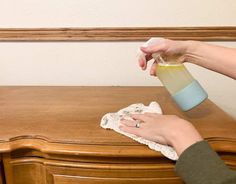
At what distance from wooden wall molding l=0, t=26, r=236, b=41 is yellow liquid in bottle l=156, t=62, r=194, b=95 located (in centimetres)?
31

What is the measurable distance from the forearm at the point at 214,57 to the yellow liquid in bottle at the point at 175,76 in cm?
8

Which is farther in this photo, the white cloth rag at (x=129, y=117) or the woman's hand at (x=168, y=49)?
the woman's hand at (x=168, y=49)

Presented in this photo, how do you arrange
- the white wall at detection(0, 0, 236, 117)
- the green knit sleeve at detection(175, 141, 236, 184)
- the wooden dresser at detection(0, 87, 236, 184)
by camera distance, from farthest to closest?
the white wall at detection(0, 0, 236, 117)
the wooden dresser at detection(0, 87, 236, 184)
the green knit sleeve at detection(175, 141, 236, 184)

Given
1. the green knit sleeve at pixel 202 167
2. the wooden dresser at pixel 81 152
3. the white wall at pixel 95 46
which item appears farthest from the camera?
the white wall at pixel 95 46

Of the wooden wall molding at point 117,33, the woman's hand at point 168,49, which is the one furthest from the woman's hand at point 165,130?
the wooden wall molding at point 117,33

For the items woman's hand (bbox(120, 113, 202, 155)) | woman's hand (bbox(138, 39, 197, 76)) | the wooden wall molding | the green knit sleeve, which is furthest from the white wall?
the green knit sleeve

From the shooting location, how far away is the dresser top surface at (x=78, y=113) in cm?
64

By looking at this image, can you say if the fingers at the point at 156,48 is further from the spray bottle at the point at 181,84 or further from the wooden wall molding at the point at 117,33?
the wooden wall molding at the point at 117,33

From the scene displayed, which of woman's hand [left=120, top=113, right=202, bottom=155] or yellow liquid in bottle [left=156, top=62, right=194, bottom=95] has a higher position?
yellow liquid in bottle [left=156, top=62, right=194, bottom=95]

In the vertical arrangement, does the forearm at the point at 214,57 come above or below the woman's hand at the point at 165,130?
above

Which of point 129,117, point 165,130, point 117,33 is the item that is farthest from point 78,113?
point 117,33

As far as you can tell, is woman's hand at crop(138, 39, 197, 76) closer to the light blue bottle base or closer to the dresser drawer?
the light blue bottle base

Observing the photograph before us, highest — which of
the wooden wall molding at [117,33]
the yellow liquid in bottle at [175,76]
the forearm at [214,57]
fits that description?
the wooden wall molding at [117,33]

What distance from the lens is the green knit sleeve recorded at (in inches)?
19.9
